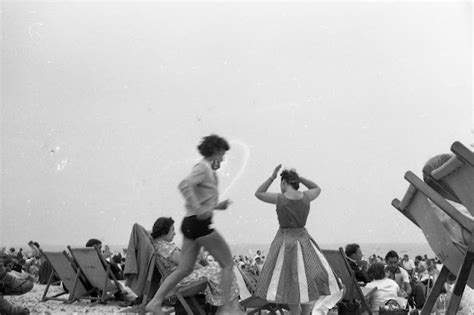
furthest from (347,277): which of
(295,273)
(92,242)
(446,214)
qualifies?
(92,242)

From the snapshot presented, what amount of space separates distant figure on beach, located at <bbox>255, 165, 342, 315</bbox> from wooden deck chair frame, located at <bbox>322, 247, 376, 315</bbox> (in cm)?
45

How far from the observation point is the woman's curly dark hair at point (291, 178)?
6176 millimetres

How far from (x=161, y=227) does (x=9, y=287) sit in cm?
163

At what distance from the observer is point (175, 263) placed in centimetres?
612

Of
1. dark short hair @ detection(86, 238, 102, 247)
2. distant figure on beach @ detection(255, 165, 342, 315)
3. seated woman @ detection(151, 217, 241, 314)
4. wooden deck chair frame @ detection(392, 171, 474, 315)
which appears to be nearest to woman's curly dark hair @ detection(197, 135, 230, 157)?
wooden deck chair frame @ detection(392, 171, 474, 315)

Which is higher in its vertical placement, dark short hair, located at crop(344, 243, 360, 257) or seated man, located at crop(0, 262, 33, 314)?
seated man, located at crop(0, 262, 33, 314)

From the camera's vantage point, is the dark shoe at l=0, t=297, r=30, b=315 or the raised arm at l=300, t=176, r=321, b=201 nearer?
the dark shoe at l=0, t=297, r=30, b=315

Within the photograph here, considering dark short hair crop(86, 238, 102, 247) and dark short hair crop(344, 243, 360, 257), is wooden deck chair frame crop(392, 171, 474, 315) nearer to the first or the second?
dark short hair crop(344, 243, 360, 257)

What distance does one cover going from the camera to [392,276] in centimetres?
858

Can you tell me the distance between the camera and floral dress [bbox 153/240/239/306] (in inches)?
225

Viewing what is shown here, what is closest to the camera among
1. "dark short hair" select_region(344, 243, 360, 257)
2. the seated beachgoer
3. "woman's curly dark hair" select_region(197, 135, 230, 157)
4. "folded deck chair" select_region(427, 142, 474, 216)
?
"folded deck chair" select_region(427, 142, 474, 216)

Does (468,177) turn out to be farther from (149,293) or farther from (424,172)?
(149,293)

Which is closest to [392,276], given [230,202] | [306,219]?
[306,219]

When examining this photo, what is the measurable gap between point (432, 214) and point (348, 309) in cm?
322
